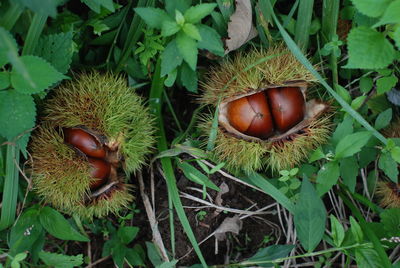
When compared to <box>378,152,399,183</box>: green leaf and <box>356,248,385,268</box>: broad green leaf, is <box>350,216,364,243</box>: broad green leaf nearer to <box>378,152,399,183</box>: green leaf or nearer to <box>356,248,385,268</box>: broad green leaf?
<box>356,248,385,268</box>: broad green leaf

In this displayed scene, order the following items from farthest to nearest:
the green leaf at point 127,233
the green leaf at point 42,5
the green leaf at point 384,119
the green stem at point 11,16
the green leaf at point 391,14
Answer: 1. the green leaf at point 127,233
2. the green leaf at point 384,119
3. the green stem at point 11,16
4. the green leaf at point 391,14
5. the green leaf at point 42,5

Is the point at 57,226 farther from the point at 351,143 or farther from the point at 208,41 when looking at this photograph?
the point at 351,143

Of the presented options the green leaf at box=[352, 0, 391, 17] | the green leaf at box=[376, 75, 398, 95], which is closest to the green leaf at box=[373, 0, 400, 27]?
Answer: the green leaf at box=[352, 0, 391, 17]

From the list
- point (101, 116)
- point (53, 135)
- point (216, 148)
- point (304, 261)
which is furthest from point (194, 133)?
point (304, 261)

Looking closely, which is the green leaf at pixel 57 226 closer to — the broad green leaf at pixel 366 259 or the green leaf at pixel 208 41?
the green leaf at pixel 208 41

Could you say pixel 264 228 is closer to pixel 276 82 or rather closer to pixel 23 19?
pixel 276 82

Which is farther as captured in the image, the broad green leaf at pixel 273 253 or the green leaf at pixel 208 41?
the broad green leaf at pixel 273 253

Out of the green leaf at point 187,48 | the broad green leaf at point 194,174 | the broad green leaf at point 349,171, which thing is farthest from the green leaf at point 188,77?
the broad green leaf at point 349,171
